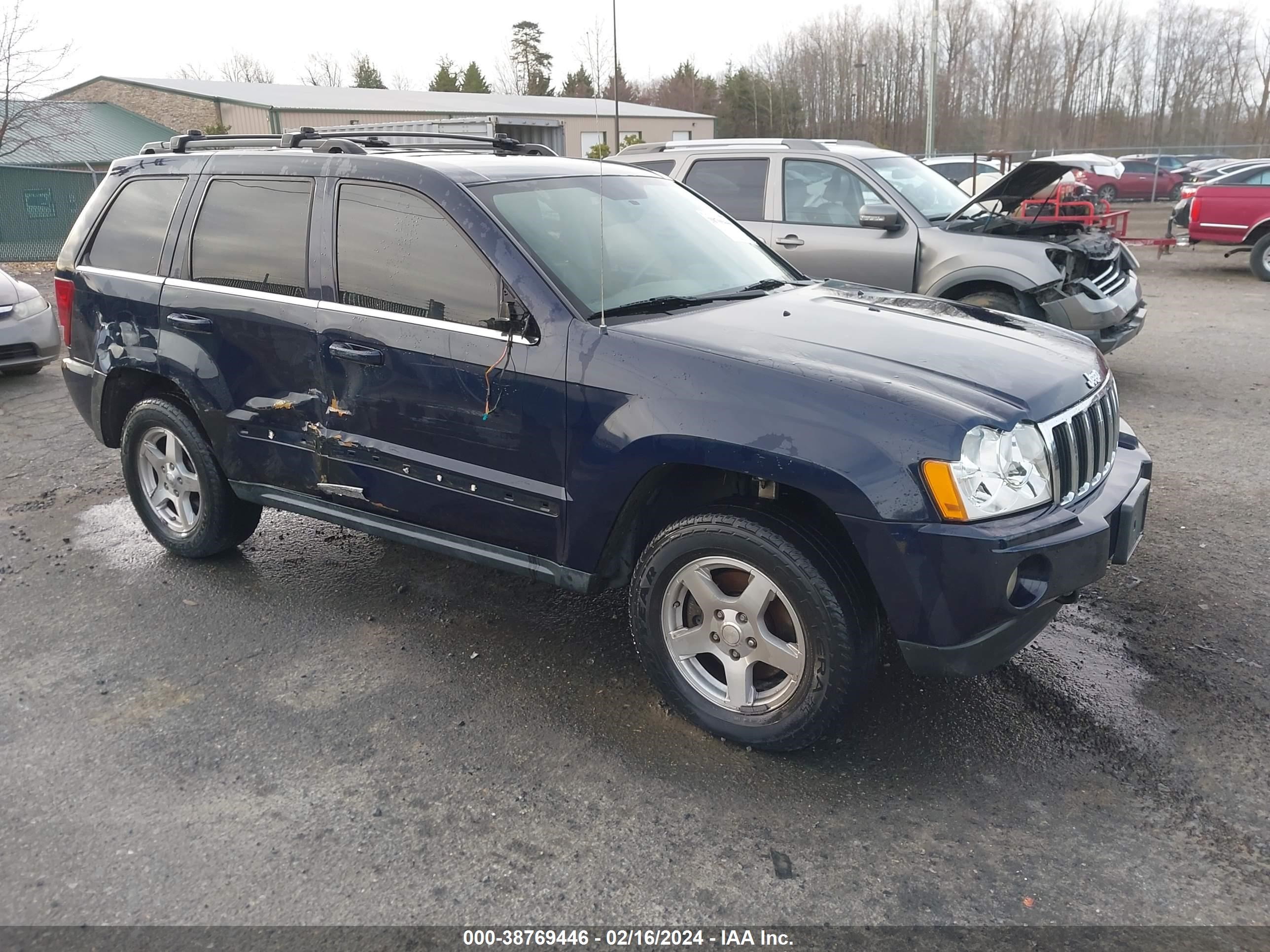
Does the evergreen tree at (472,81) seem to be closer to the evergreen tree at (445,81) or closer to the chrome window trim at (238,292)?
the evergreen tree at (445,81)

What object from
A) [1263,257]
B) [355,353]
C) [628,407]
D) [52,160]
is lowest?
[1263,257]

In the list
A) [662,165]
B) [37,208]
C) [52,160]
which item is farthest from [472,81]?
[662,165]

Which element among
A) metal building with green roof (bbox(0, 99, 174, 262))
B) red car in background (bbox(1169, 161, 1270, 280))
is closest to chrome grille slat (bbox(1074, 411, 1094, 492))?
red car in background (bbox(1169, 161, 1270, 280))

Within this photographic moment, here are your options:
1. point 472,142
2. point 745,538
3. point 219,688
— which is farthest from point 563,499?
point 472,142

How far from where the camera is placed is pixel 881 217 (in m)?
7.58

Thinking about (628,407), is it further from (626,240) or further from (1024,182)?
(1024,182)

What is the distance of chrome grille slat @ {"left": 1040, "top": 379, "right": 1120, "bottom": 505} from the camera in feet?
10.1

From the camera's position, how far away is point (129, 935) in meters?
2.53

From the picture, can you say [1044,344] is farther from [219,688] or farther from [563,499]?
[219,688]

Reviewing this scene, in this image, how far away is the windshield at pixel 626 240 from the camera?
363 centimetres

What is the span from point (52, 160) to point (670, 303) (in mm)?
36119

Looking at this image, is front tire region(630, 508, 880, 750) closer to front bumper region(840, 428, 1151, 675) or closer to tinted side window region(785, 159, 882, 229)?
front bumper region(840, 428, 1151, 675)

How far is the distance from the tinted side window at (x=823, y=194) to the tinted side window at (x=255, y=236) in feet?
16.5

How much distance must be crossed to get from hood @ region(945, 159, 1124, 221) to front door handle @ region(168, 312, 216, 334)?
19.2 ft
